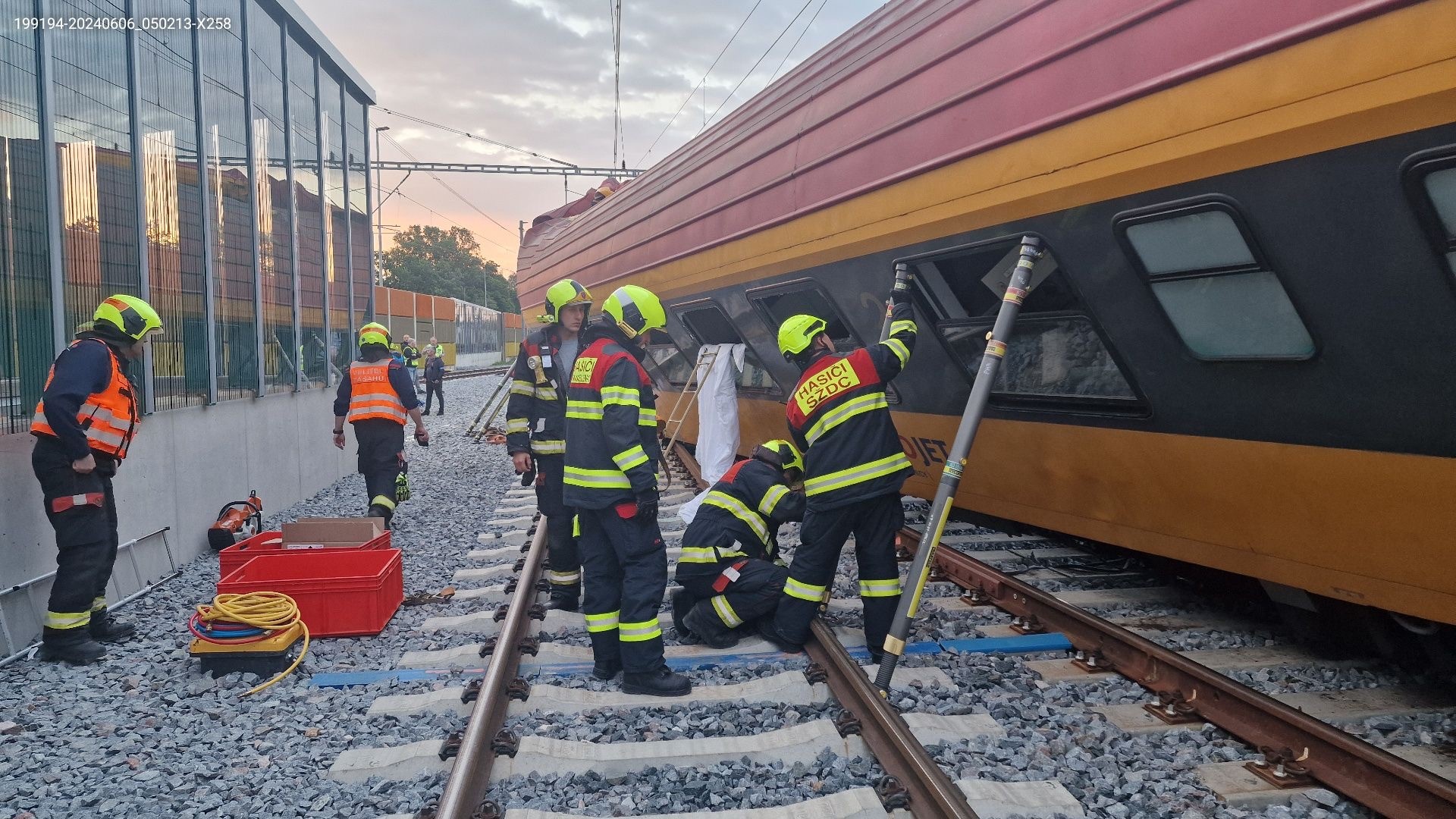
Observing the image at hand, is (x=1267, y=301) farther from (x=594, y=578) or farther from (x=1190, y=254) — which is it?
(x=594, y=578)

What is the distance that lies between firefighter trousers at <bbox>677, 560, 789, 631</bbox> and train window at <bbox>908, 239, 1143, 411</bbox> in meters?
1.42

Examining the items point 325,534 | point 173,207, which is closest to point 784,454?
point 325,534

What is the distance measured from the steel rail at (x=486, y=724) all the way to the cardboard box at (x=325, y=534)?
1.09 meters

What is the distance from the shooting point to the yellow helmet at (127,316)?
4551 millimetres

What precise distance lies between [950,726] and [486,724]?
1.65m

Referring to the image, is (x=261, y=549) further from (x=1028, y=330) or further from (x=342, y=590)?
(x=1028, y=330)

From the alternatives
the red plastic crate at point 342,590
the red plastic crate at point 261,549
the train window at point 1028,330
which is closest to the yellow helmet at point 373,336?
the red plastic crate at point 261,549

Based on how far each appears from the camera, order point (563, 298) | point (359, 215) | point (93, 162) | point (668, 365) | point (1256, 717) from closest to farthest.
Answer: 1. point (1256, 717)
2. point (563, 298)
3. point (93, 162)
4. point (668, 365)
5. point (359, 215)

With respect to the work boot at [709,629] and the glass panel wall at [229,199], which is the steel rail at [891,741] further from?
the glass panel wall at [229,199]

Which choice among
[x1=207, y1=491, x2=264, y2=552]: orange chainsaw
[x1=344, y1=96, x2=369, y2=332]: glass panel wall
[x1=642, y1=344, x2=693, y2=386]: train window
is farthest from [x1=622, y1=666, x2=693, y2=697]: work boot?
[x1=344, y1=96, x2=369, y2=332]: glass panel wall

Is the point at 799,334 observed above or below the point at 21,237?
below

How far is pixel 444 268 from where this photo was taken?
8031 centimetres

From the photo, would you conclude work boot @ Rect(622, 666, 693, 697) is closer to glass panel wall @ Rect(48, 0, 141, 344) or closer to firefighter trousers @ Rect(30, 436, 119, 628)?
firefighter trousers @ Rect(30, 436, 119, 628)

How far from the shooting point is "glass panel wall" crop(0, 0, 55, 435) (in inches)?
184
